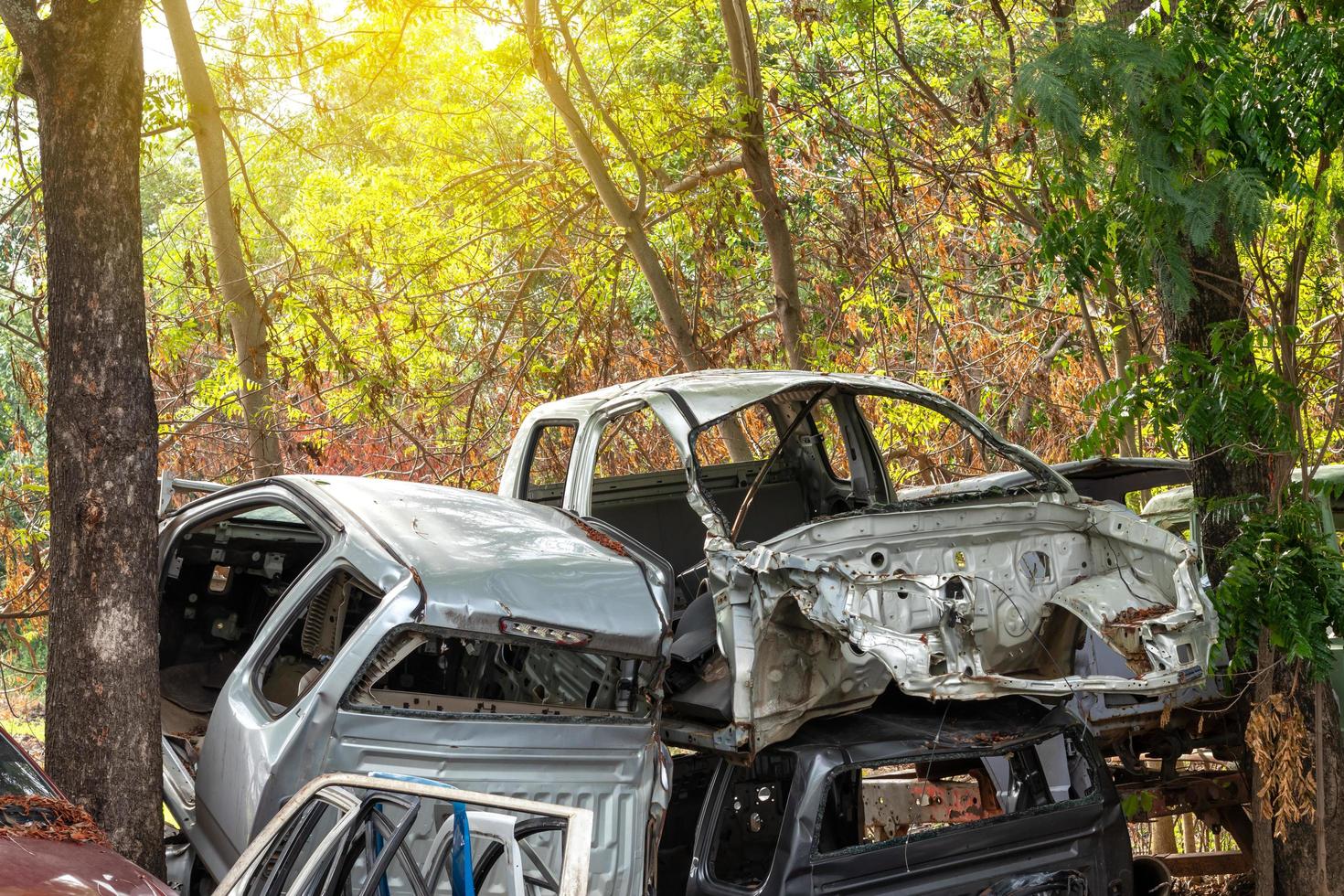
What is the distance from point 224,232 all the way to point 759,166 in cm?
462

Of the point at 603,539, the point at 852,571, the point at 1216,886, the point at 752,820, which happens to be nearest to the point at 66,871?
the point at 603,539

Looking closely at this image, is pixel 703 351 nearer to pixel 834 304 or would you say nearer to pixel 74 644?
pixel 834 304

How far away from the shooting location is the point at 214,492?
5855 millimetres

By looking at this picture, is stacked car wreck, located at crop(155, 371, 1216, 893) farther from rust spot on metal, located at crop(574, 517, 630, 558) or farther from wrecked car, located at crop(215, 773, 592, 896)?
wrecked car, located at crop(215, 773, 592, 896)

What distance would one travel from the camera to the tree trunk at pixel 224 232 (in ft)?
33.2

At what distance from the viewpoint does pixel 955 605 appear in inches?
198

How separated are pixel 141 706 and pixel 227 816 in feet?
2.05

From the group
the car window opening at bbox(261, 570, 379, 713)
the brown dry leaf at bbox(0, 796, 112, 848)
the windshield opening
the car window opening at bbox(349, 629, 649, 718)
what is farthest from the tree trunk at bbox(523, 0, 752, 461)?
the brown dry leaf at bbox(0, 796, 112, 848)

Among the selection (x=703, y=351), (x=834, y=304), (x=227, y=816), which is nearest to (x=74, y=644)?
(x=227, y=816)

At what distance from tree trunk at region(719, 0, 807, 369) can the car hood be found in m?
7.82

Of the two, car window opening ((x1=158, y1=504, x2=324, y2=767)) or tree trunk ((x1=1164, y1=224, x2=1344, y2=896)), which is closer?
tree trunk ((x1=1164, y1=224, x2=1344, y2=896))

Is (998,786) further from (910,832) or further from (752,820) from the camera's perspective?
(752,820)

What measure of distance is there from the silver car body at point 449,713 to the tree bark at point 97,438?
1.08 feet

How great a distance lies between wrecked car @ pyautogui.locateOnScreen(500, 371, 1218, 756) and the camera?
4.93 metres
